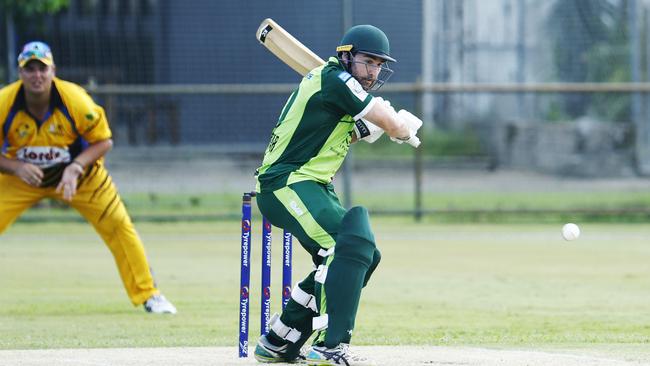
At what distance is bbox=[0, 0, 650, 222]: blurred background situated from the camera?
19.8 meters

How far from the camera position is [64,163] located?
1013 cm

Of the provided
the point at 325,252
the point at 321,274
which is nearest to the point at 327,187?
the point at 325,252

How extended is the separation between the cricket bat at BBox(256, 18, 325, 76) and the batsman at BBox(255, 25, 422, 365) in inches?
34.1

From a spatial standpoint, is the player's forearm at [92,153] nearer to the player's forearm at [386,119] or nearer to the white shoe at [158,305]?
the white shoe at [158,305]

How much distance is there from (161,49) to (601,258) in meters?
13.1

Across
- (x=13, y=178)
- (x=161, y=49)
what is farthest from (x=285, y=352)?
(x=161, y=49)

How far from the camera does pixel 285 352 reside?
7.12m

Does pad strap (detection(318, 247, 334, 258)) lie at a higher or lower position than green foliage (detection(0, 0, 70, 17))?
lower

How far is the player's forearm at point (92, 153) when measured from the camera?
990 cm

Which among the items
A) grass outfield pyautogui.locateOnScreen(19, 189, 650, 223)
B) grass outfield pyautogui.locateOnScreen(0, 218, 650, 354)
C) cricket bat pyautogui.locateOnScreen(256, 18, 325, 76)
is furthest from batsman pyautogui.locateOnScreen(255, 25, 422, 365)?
grass outfield pyautogui.locateOnScreen(19, 189, 650, 223)

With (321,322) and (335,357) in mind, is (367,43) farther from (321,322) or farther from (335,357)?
(335,357)

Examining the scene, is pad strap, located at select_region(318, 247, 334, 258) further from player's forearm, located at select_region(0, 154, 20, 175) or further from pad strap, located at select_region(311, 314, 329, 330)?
player's forearm, located at select_region(0, 154, 20, 175)

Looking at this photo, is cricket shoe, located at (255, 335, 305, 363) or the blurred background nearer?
cricket shoe, located at (255, 335, 305, 363)

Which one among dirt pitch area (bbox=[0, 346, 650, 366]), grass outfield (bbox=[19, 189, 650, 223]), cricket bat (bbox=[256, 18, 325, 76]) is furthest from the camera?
grass outfield (bbox=[19, 189, 650, 223])
